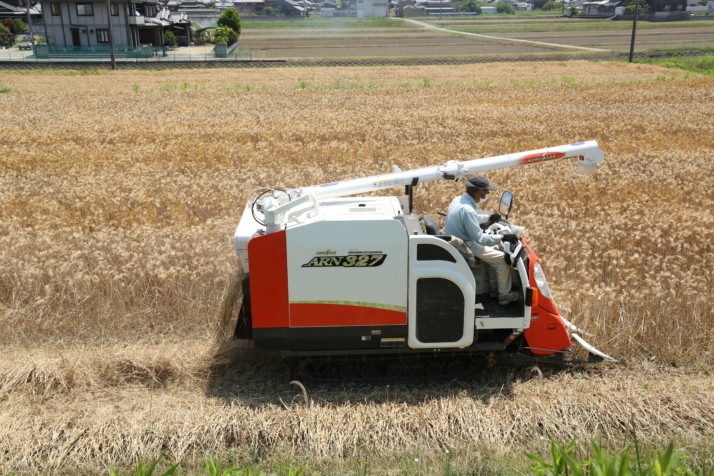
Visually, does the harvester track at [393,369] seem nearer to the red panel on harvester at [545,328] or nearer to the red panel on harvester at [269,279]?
the red panel on harvester at [545,328]

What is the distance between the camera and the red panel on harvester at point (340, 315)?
A: 648cm

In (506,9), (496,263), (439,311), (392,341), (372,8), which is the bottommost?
(392,341)

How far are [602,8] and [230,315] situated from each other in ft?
448

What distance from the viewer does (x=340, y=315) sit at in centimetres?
652

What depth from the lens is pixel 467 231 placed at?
269 inches

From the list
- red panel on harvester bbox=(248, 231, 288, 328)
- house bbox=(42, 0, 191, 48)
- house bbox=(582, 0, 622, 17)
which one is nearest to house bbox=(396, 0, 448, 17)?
house bbox=(582, 0, 622, 17)

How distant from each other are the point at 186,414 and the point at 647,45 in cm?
7719

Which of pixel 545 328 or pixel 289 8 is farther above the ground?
pixel 289 8

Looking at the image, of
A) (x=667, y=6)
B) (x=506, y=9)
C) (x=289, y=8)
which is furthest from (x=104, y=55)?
(x=506, y=9)

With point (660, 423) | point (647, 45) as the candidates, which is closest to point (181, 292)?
point (660, 423)

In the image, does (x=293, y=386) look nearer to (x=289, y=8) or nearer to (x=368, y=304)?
(x=368, y=304)

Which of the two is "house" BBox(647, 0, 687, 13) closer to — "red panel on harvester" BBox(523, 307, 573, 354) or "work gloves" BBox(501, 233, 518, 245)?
"red panel on harvester" BBox(523, 307, 573, 354)

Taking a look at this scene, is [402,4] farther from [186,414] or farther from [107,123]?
[186,414]

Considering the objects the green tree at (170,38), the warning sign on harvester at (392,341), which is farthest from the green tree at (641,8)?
the warning sign on harvester at (392,341)
